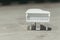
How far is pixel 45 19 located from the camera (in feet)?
8.98

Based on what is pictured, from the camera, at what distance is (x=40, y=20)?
107 inches

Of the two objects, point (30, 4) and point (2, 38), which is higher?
point (30, 4)

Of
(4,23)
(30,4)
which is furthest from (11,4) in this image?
(4,23)

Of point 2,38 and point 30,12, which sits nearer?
point 2,38

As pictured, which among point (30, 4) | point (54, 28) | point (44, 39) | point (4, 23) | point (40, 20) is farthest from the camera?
A: point (30, 4)

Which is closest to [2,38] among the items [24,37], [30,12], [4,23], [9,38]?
[9,38]

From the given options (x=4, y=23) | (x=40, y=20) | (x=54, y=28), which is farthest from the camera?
(x=4, y=23)

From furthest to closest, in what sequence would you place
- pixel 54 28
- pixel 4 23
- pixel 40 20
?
1. pixel 4 23
2. pixel 54 28
3. pixel 40 20

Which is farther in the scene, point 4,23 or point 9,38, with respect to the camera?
point 4,23

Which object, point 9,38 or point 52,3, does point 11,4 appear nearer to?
point 52,3

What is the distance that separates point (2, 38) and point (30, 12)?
0.57 metres

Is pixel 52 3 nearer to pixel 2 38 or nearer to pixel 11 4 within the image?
Answer: pixel 11 4

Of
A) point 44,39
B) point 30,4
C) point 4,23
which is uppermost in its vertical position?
point 30,4

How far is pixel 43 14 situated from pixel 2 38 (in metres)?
0.70
